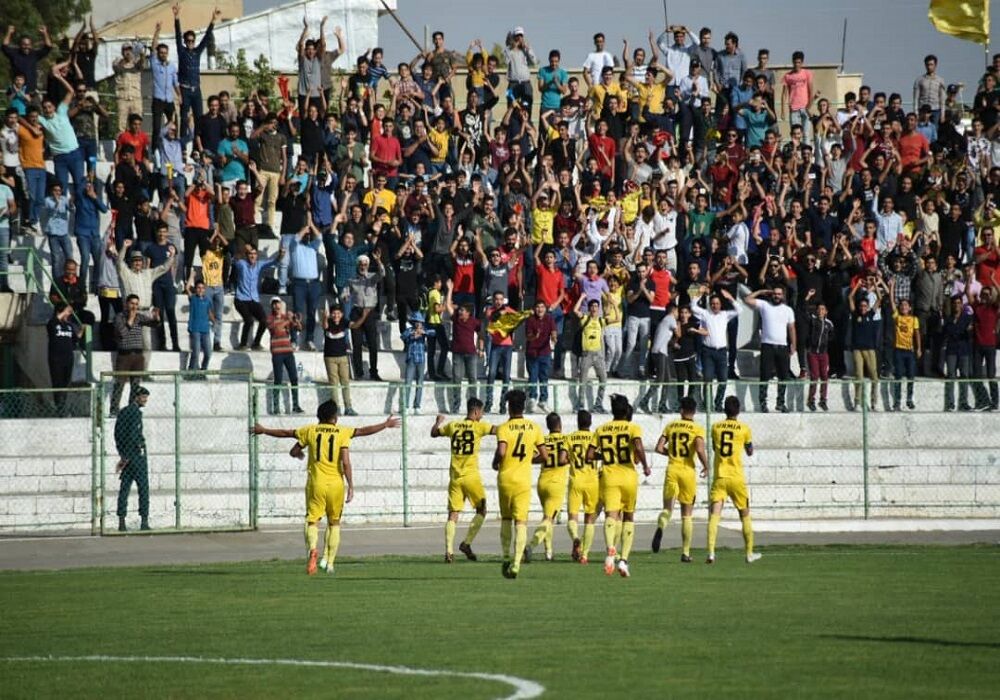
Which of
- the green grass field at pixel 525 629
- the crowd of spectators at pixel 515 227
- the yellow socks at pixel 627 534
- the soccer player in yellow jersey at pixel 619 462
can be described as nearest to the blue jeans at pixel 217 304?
the crowd of spectators at pixel 515 227

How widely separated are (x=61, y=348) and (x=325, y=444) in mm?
9081

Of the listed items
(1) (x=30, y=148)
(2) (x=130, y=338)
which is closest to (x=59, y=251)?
(1) (x=30, y=148)

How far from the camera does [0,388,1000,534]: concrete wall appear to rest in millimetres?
24609

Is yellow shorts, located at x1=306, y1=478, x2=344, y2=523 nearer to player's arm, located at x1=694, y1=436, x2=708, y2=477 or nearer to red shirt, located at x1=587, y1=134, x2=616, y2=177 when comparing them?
player's arm, located at x1=694, y1=436, x2=708, y2=477

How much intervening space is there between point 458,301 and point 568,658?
16391 mm

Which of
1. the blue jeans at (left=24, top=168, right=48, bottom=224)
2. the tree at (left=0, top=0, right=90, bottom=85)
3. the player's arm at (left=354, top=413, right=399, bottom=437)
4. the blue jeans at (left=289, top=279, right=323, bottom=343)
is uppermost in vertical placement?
the tree at (left=0, top=0, right=90, bottom=85)

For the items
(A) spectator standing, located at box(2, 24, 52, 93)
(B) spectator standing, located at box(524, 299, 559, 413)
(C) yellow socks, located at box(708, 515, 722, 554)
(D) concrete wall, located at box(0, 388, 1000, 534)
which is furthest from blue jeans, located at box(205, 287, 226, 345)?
(C) yellow socks, located at box(708, 515, 722, 554)

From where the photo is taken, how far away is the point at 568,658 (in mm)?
11039

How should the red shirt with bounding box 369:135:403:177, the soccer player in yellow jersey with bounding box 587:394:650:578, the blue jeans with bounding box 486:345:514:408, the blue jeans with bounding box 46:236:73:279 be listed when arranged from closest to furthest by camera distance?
the soccer player in yellow jersey with bounding box 587:394:650:578 → the blue jeans with bounding box 486:345:514:408 → the blue jeans with bounding box 46:236:73:279 → the red shirt with bounding box 369:135:403:177

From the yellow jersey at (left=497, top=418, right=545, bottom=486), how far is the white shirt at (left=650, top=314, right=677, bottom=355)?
901 centimetres

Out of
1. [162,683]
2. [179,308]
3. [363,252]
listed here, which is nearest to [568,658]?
[162,683]

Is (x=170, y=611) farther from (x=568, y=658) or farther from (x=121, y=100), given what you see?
(x=121, y=100)

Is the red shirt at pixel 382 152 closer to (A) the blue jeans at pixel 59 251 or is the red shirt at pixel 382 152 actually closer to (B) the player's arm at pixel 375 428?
(A) the blue jeans at pixel 59 251

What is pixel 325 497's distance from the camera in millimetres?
17844
